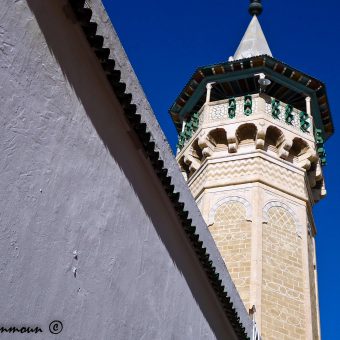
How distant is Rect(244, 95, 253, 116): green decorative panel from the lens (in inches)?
439

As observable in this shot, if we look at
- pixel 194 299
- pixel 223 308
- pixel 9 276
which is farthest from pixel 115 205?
pixel 223 308

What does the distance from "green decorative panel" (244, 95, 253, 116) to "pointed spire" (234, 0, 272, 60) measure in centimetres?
245

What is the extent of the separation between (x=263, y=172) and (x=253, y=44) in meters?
4.84

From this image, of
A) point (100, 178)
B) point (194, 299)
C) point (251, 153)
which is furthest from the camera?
point (251, 153)

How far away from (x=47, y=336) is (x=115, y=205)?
3.27 feet

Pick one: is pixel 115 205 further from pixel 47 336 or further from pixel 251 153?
pixel 251 153

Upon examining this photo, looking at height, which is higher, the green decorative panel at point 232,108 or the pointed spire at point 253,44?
the pointed spire at point 253,44

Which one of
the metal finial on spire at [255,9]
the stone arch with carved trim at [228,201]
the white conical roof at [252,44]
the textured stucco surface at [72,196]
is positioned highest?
the metal finial on spire at [255,9]

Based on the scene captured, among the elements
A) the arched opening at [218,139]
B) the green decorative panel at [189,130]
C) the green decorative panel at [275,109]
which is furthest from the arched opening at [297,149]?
the green decorative panel at [189,130]

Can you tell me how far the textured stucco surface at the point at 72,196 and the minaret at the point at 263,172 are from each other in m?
4.87

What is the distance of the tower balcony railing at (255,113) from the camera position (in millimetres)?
11125

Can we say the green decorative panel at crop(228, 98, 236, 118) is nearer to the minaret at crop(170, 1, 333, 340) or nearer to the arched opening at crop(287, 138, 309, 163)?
the minaret at crop(170, 1, 333, 340)

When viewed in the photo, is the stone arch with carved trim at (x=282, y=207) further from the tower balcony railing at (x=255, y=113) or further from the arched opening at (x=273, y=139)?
the tower balcony railing at (x=255, y=113)

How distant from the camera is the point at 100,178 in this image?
11.0 feet
